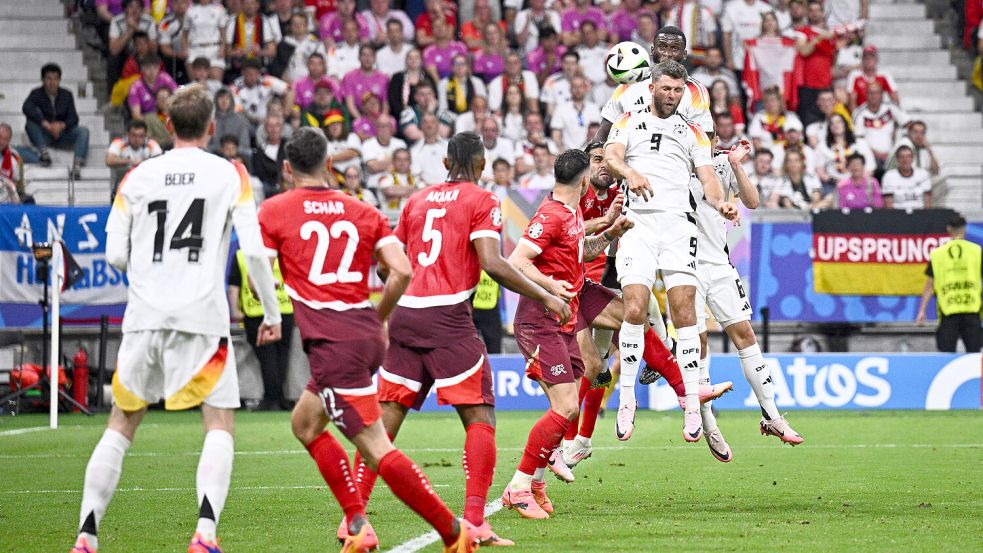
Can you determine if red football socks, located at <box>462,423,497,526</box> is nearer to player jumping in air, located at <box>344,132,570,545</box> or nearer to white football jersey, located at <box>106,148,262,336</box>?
player jumping in air, located at <box>344,132,570,545</box>

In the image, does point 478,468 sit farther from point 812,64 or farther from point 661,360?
point 812,64

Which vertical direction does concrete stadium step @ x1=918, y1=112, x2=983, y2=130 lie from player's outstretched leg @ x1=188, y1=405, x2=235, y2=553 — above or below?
above

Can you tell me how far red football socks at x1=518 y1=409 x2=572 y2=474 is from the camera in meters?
9.05

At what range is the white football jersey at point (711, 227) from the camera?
37.4 feet

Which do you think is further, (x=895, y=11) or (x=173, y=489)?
(x=895, y=11)

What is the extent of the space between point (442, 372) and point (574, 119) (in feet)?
49.9

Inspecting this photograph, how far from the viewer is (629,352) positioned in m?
10.8

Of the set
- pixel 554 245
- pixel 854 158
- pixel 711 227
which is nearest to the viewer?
pixel 554 245

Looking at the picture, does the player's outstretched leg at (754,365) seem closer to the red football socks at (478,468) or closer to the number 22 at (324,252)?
the red football socks at (478,468)

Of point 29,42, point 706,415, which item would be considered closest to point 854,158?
point 706,415

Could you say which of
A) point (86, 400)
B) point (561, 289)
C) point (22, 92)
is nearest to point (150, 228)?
point (561, 289)

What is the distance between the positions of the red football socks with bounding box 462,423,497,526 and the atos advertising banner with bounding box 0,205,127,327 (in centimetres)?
1280

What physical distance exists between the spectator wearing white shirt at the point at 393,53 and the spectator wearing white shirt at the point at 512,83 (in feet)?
5.36

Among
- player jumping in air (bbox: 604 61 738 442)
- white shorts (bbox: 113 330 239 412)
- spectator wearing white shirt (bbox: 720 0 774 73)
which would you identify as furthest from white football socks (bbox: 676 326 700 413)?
spectator wearing white shirt (bbox: 720 0 774 73)
